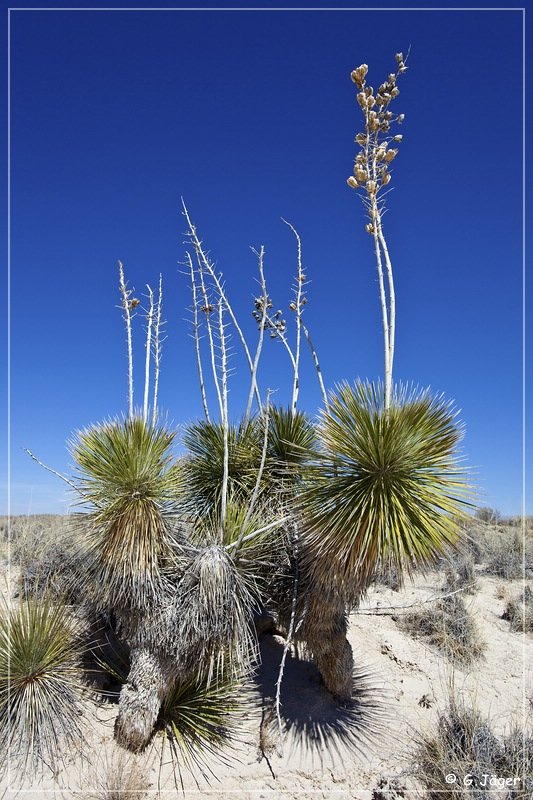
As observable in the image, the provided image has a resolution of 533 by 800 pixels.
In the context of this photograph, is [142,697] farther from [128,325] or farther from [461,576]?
[461,576]

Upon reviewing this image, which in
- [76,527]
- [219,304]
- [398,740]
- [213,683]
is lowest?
[398,740]

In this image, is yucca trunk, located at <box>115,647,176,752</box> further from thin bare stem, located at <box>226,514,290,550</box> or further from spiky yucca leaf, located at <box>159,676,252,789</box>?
thin bare stem, located at <box>226,514,290,550</box>

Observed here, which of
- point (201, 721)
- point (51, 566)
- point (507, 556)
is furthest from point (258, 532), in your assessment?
point (507, 556)

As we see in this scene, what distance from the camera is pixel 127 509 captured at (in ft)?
18.1

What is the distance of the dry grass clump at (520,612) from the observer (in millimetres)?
9367

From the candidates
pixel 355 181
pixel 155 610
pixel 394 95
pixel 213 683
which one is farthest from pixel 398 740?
pixel 394 95

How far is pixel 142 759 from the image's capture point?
537 centimetres

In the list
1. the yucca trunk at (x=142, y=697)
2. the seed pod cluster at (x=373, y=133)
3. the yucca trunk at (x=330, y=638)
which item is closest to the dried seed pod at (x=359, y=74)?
the seed pod cluster at (x=373, y=133)

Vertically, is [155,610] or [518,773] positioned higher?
[155,610]

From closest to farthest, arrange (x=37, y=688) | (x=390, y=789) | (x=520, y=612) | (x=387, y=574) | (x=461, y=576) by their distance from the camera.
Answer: (x=390, y=789) → (x=37, y=688) → (x=387, y=574) → (x=520, y=612) → (x=461, y=576)

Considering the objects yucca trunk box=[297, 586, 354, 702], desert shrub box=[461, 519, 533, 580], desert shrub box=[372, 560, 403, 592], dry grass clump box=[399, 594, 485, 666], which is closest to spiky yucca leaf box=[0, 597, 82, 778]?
yucca trunk box=[297, 586, 354, 702]

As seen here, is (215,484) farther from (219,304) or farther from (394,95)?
(394,95)

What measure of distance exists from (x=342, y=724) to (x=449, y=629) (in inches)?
132

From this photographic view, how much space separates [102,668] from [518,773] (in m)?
4.70
